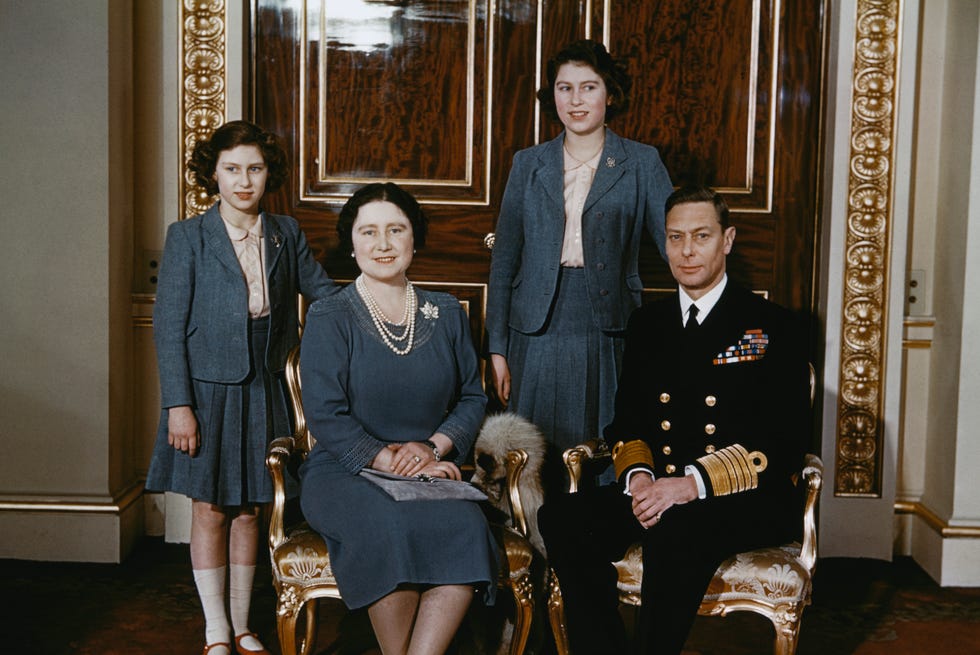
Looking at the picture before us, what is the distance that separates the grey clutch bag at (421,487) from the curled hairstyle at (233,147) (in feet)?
3.06

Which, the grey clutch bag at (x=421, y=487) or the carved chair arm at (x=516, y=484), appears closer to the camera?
the grey clutch bag at (x=421, y=487)

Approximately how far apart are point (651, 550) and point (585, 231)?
105 cm

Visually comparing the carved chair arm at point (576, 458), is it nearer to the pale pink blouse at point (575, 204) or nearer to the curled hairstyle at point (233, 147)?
the pale pink blouse at point (575, 204)

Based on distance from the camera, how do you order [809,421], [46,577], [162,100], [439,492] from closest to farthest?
[439,492] < [809,421] < [46,577] < [162,100]

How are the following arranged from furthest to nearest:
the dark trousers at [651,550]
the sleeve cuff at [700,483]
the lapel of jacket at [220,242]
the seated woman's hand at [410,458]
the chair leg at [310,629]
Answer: the lapel of jacket at [220,242]
the chair leg at [310,629]
the seated woman's hand at [410,458]
the sleeve cuff at [700,483]
the dark trousers at [651,550]

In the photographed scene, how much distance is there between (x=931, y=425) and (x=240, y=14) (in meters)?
3.12

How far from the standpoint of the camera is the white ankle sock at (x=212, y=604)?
2.86 metres

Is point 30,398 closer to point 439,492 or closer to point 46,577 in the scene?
point 46,577

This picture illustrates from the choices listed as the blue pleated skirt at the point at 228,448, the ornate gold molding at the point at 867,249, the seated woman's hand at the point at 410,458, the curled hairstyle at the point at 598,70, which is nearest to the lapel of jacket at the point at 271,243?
the blue pleated skirt at the point at 228,448

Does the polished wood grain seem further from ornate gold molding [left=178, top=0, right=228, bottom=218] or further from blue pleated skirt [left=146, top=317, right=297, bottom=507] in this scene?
blue pleated skirt [left=146, top=317, right=297, bottom=507]

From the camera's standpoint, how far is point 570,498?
266cm

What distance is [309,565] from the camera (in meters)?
2.52

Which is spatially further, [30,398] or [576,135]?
[30,398]

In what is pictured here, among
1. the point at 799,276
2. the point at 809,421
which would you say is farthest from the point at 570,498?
the point at 799,276
